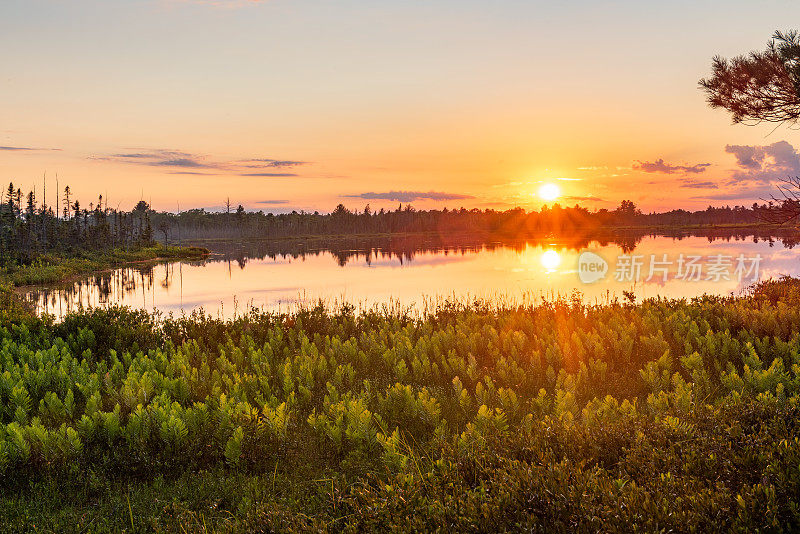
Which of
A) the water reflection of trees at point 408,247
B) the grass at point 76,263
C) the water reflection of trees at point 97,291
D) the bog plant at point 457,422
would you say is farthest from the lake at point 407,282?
the bog plant at point 457,422

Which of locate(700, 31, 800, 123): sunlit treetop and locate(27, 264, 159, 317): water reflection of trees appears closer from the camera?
locate(700, 31, 800, 123): sunlit treetop

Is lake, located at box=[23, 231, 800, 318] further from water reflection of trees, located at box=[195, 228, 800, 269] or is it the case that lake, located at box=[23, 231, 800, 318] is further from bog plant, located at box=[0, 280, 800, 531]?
bog plant, located at box=[0, 280, 800, 531]

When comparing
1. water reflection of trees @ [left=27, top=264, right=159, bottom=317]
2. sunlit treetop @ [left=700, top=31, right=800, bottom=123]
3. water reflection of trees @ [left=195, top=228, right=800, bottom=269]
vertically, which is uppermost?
sunlit treetop @ [left=700, top=31, right=800, bottom=123]

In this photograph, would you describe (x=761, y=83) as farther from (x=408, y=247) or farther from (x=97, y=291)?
(x=408, y=247)

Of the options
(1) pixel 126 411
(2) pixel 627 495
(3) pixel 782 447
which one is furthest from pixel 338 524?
(1) pixel 126 411

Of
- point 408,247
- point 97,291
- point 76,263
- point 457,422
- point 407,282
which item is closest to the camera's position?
point 457,422

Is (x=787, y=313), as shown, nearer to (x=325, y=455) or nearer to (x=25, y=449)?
(x=325, y=455)

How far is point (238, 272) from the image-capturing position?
144ft

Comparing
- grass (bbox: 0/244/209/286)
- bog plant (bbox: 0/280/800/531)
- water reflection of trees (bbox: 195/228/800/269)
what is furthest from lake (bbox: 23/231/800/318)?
bog plant (bbox: 0/280/800/531)

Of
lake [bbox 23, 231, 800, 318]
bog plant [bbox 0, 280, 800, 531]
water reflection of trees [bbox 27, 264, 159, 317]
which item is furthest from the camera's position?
water reflection of trees [bbox 27, 264, 159, 317]

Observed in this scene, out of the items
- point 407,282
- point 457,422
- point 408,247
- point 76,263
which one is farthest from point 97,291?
point 408,247

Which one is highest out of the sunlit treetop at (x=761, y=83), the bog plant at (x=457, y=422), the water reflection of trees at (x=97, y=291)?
the sunlit treetop at (x=761, y=83)

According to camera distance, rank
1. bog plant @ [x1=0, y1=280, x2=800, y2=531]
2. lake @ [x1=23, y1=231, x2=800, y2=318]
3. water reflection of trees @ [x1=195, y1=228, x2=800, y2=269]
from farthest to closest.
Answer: water reflection of trees @ [x1=195, y1=228, x2=800, y2=269], lake @ [x1=23, y1=231, x2=800, y2=318], bog plant @ [x1=0, y1=280, x2=800, y2=531]

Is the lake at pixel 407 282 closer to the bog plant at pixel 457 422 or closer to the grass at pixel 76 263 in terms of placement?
the grass at pixel 76 263
